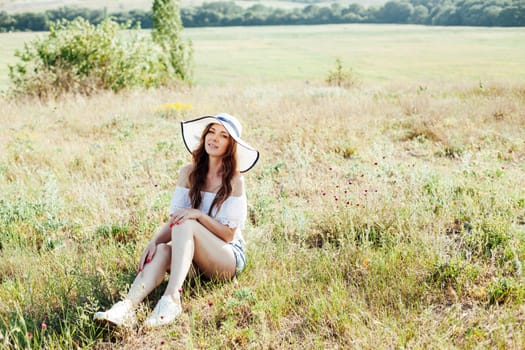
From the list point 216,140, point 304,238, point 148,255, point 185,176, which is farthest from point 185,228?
point 304,238

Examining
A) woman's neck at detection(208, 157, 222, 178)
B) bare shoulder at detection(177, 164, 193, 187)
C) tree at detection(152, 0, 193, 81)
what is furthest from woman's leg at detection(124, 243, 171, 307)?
tree at detection(152, 0, 193, 81)

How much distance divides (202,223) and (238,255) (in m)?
0.39

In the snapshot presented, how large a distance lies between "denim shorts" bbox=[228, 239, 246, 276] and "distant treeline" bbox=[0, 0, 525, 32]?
13090 millimetres

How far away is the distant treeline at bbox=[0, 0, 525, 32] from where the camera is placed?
17594 millimetres

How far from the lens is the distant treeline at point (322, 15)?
17.6m

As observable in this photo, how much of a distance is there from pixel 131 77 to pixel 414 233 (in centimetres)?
1267

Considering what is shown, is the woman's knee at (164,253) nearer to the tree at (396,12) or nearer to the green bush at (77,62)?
the green bush at (77,62)

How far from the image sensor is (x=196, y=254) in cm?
340

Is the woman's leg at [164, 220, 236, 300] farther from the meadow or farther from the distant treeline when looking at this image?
the distant treeline

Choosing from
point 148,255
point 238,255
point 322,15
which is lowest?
point 238,255

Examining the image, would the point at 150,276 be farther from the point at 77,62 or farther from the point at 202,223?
the point at 77,62

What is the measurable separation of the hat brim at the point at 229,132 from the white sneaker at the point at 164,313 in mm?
1227

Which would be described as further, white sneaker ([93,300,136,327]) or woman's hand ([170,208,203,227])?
woman's hand ([170,208,203,227])

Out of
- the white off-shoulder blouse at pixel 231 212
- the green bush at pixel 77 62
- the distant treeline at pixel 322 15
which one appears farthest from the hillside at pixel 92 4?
the white off-shoulder blouse at pixel 231 212
